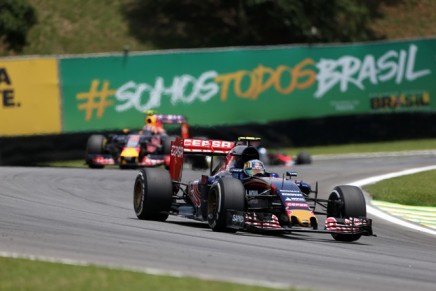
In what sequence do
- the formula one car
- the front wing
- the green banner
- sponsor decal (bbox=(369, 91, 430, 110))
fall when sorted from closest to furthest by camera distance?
the front wing
the formula one car
the green banner
sponsor decal (bbox=(369, 91, 430, 110))

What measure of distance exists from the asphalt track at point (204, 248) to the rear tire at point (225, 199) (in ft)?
0.64

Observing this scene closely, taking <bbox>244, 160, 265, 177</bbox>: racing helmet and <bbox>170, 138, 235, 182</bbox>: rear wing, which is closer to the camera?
<bbox>244, 160, 265, 177</bbox>: racing helmet

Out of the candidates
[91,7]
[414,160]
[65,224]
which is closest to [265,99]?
[414,160]

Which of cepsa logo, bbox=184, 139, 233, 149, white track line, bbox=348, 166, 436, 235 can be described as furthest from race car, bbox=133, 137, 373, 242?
white track line, bbox=348, 166, 436, 235

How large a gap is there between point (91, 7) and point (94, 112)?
55.5ft

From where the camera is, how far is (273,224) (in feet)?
44.4

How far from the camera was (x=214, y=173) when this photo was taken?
15.7 metres

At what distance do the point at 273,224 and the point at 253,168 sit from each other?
50.4 inches

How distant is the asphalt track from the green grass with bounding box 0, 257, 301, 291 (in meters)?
0.37

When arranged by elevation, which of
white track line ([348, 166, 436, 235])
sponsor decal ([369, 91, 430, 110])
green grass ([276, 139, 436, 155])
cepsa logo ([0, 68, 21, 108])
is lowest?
white track line ([348, 166, 436, 235])

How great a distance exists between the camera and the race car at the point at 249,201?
1356cm

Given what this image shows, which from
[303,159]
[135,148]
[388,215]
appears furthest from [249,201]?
[303,159]

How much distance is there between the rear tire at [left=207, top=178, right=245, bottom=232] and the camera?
13.6 m

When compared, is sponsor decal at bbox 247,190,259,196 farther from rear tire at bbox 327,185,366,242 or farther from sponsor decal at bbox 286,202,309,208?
rear tire at bbox 327,185,366,242
